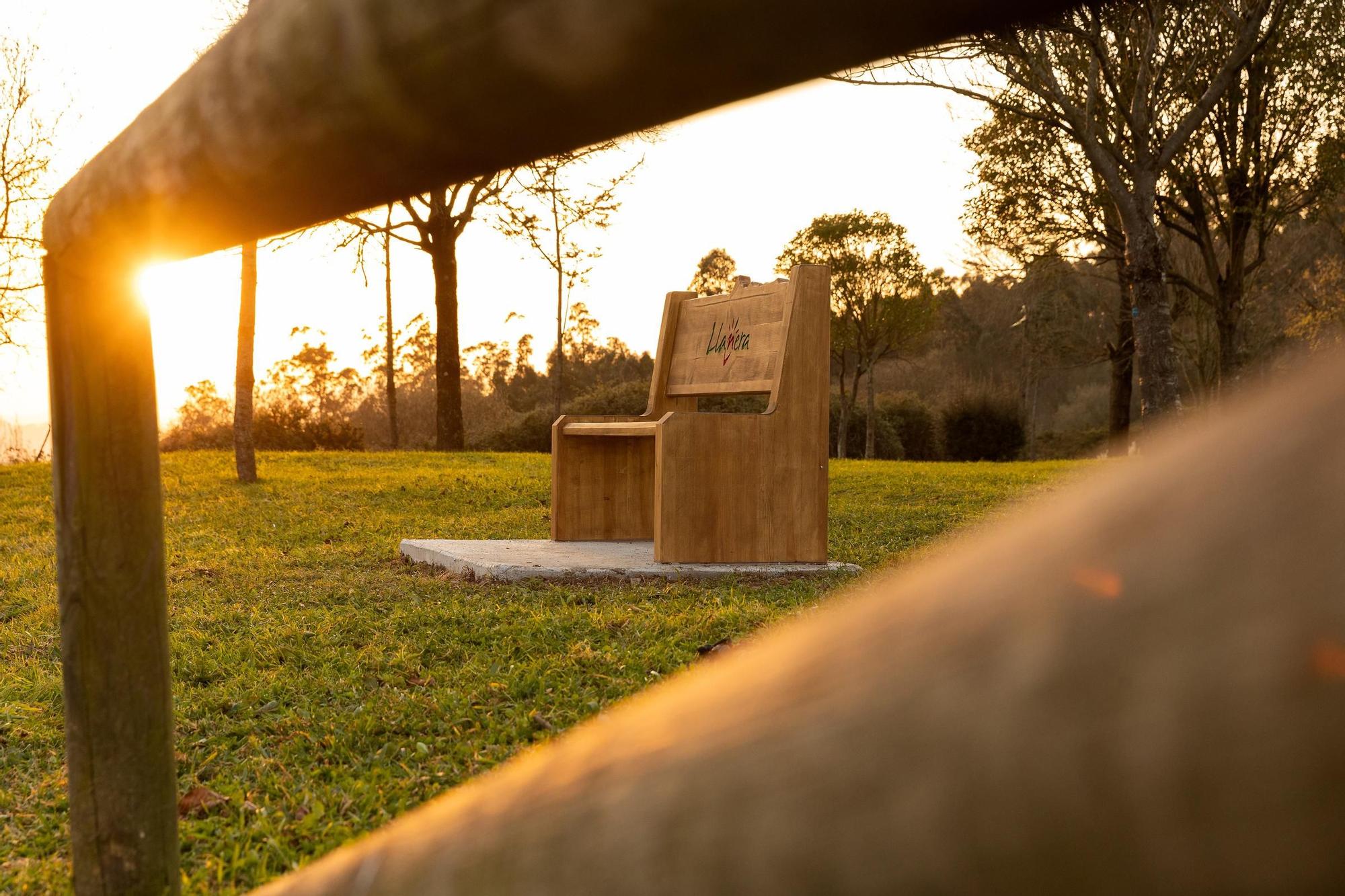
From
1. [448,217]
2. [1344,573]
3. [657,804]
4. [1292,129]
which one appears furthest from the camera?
[448,217]

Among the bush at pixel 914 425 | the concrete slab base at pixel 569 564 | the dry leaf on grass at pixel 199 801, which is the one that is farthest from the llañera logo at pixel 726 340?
the bush at pixel 914 425

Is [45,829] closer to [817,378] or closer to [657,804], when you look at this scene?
[657,804]

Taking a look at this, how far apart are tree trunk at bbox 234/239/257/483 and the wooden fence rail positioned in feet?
38.4

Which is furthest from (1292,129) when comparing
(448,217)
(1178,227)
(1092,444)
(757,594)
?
(1092,444)

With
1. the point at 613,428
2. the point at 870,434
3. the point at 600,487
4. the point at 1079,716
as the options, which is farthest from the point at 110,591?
the point at 870,434

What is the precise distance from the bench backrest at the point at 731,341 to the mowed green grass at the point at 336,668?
1333 millimetres

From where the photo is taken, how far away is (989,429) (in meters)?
30.5

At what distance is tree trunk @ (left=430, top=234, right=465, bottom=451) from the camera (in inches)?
775

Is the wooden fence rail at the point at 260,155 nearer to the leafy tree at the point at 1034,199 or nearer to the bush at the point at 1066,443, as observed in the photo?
the leafy tree at the point at 1034,199

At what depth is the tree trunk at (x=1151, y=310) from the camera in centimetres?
1327

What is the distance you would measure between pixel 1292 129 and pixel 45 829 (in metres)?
19.6

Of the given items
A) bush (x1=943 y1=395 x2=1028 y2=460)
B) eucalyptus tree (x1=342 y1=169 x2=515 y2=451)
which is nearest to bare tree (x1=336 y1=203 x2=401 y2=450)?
eucalyptus tree (x1=342 y1=169 x2=515 y2=451)

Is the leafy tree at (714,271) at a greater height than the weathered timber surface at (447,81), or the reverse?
the leafy tree at (714,271)

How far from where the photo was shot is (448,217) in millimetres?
19562
